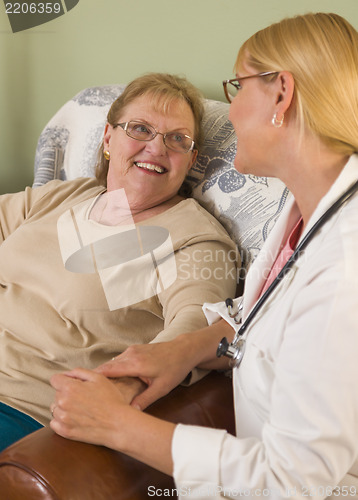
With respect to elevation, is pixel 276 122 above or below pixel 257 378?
above

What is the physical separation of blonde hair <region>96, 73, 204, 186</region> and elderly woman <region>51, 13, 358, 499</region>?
70 centimetres

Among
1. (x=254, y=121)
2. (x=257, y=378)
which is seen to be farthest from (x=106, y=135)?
(x=257, y=378)

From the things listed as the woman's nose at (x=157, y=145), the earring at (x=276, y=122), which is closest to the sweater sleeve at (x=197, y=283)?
the woman's nose at (x=157, y=145)

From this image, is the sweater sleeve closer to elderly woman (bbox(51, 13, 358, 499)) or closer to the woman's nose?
elderly woman (bbox(51, 13, 358, 499))

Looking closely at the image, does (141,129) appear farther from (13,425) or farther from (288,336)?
(288,336)

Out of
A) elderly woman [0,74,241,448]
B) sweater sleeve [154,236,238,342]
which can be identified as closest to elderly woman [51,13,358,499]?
sweater sleeve [154,236,238,342]

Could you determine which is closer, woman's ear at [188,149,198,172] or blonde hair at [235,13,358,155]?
blonde hair at [235,13,358,155]

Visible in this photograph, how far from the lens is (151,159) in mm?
1785

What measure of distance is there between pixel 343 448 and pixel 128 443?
0.35 metres

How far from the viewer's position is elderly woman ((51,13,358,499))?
0.83 m

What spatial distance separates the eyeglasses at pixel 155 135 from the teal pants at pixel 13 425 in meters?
0.86

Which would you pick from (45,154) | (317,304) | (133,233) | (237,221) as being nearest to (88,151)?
(45,154)

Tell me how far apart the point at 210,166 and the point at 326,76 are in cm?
86

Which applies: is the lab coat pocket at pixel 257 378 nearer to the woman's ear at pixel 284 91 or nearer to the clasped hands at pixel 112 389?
the clasped hands at pixel 112 389
